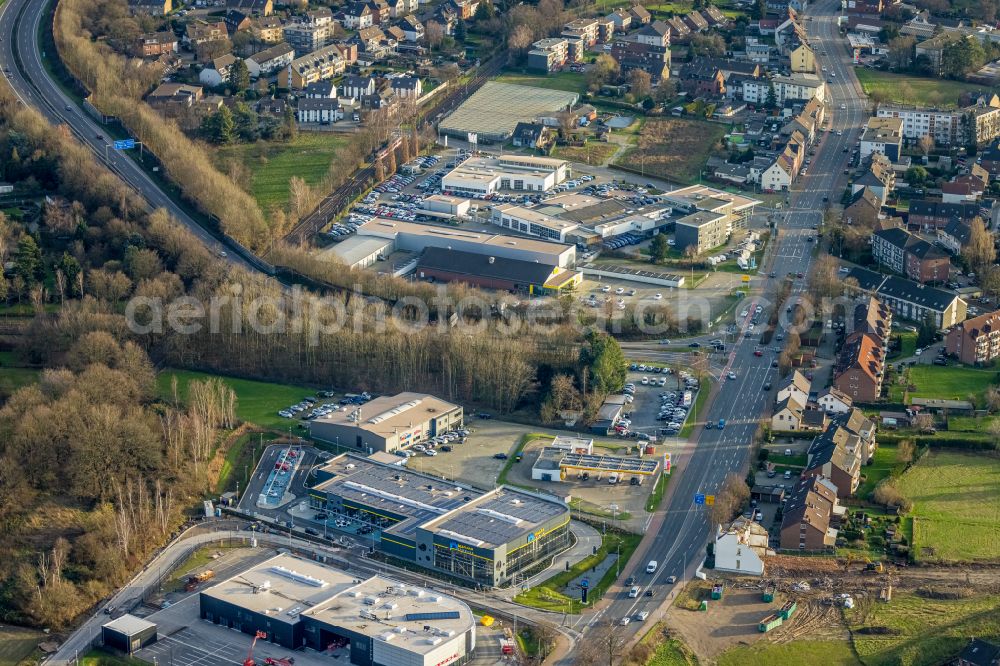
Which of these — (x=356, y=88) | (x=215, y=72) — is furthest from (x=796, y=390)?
(x=215, y=72)

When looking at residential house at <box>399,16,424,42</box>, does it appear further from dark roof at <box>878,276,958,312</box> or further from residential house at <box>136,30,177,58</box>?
dark roof at <box>878,276,958,312</box>

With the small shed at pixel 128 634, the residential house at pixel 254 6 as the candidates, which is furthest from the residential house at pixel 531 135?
the small shed at pixel 128 634

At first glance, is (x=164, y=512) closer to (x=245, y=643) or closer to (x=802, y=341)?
(x=245, y=643)

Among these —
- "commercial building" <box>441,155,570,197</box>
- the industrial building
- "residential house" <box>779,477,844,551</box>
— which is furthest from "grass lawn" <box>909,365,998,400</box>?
"commercial building" <box>441,155,570,197</box>

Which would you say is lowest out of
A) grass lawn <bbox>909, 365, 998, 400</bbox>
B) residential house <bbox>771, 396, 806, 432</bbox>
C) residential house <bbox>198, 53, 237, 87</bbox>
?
residential house <bbox>771, 396, 806, 432</bbox>

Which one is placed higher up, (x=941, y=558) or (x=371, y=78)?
(x=371, y=78)

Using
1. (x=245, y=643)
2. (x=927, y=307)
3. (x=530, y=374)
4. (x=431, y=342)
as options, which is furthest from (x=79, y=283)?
A: (x=927, y=307)

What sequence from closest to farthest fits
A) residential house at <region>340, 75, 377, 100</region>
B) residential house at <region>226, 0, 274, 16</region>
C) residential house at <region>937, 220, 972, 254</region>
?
residential house at <region>937, 220, 972, 254</region> < residential house at <region>340, 75, 377, 100</region> < residential house at <region>226, 0, 274, 16</region>

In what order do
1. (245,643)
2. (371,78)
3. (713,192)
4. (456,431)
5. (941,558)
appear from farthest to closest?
1. (371,78)
2. (713,192)
3. (456,431)
4. (941,558)
5. (245,643)
